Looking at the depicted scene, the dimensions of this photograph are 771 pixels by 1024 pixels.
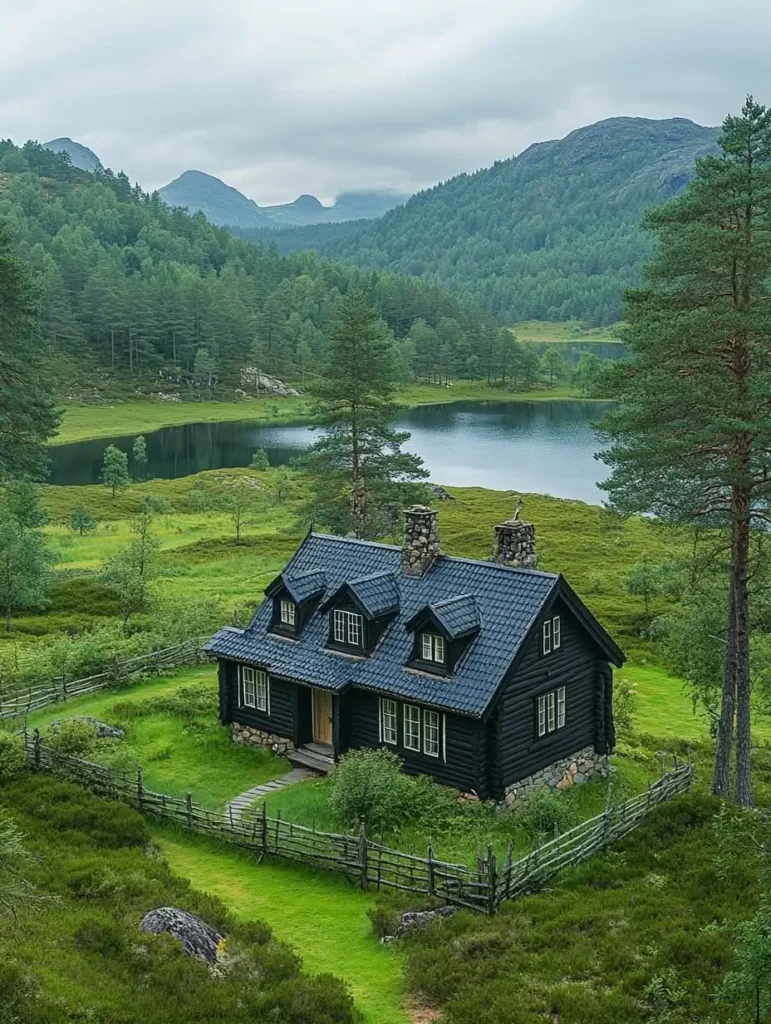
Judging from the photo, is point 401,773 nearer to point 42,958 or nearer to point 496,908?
point 496,908

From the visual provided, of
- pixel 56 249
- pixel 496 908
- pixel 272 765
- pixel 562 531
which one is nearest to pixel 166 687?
pixel 272 765

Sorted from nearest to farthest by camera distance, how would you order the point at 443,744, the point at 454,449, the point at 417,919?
the point at 417,919 → the point at 443,744 → the point at 454,449

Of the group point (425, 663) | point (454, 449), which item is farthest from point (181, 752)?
point (454, 449)

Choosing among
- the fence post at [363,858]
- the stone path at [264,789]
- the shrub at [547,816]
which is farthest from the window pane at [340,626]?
the fence post at [363,858]

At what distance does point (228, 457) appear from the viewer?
120000mm

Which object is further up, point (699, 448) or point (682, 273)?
point (682, 273)

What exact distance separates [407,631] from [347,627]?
213 cm

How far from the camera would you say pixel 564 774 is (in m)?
26.8

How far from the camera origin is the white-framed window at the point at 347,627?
27000 mm

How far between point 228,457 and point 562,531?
5537 centimetres

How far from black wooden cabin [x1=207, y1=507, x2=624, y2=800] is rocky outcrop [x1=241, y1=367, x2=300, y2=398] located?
14325 centimetres

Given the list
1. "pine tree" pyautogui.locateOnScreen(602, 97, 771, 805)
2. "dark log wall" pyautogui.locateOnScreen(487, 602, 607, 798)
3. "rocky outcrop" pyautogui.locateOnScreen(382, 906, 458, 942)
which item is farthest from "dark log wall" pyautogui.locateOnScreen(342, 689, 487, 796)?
"pine tree" pyautogui.locateOnScreen(602, 97, 771, 805)

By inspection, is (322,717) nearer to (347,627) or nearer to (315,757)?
(315,757)

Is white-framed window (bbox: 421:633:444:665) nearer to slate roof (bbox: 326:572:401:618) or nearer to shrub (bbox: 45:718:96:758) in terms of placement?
slate roof (bbox: 326:572:401:618)
